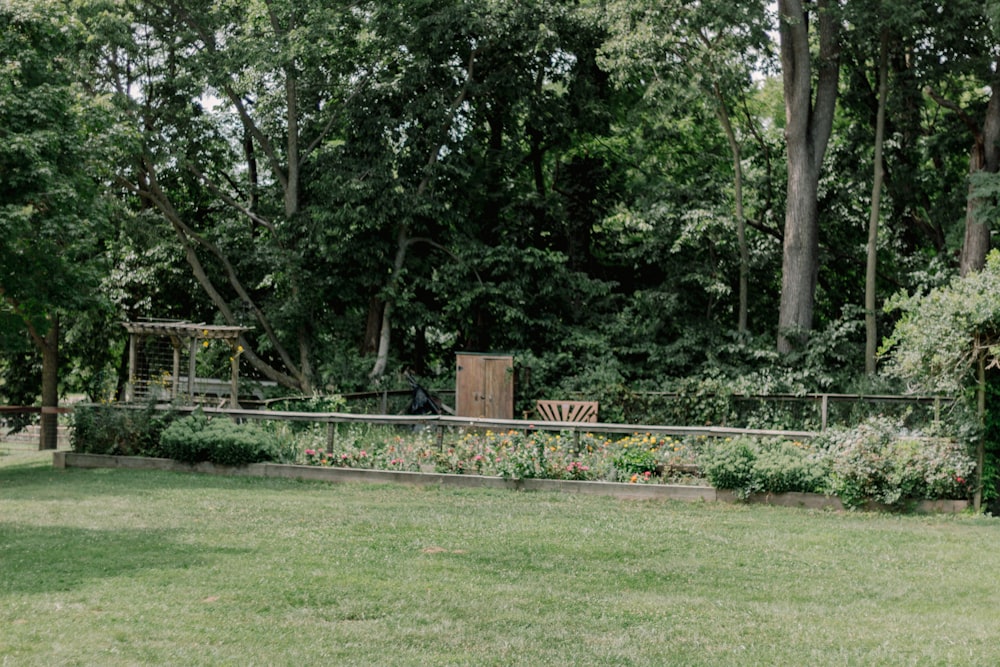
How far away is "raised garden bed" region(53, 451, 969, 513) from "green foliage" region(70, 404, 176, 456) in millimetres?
274

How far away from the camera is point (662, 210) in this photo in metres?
24.5

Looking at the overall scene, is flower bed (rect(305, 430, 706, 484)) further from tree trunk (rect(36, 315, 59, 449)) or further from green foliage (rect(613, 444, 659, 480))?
tree trunk (rect(36, 315, 59, 449))

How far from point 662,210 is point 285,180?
31.0 ft

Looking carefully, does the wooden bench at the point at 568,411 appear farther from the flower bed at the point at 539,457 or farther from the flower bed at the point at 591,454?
the flower bed at the point at 539,457

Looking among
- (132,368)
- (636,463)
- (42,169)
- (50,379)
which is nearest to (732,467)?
(636,463)

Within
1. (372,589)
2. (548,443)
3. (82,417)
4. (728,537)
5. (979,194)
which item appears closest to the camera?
(372,589)

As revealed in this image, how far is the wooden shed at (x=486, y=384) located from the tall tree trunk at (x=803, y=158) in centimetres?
622

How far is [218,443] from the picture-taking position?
15336 millimetres

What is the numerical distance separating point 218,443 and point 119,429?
2.36 m

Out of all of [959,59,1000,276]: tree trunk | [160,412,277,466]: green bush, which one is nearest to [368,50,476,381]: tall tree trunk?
[160,412,277,466]: green bush

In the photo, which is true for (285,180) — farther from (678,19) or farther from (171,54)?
(678,19)

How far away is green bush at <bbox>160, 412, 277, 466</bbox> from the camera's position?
50.1 feet

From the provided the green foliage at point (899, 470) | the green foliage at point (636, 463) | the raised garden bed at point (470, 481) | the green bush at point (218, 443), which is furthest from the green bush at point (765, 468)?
the green bush at point (218, 443)

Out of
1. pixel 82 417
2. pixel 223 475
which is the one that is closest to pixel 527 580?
pixel 223 475
